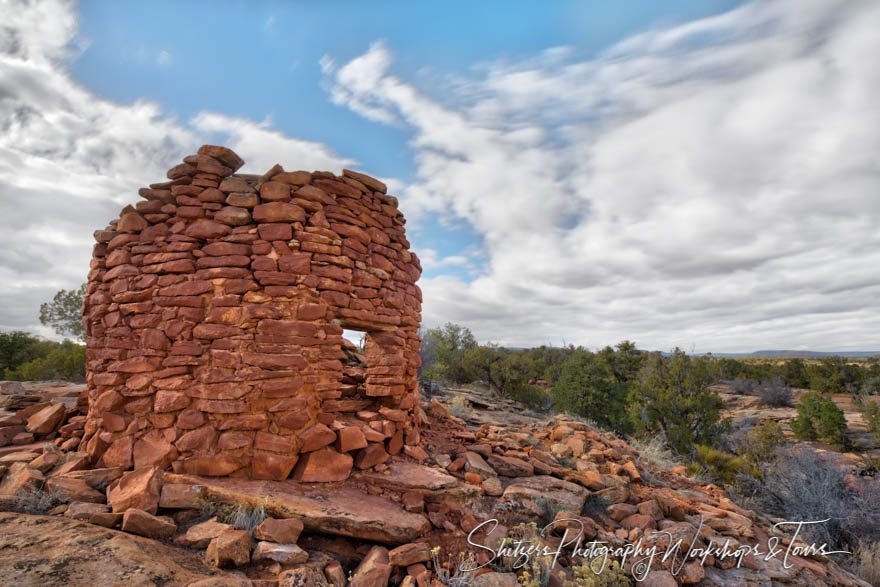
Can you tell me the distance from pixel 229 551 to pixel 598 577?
288 centimetres

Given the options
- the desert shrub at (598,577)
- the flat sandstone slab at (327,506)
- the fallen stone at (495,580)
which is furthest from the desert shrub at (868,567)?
the flat sandstone slab at (327,506)

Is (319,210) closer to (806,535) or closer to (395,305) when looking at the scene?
(395,305)

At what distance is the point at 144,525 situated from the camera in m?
3.06

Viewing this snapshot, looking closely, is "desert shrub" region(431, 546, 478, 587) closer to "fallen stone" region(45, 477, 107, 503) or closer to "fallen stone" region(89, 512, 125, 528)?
"fallen stone" region(89, 512, 125, 528)

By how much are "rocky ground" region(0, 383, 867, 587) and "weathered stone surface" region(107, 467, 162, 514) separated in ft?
0.04

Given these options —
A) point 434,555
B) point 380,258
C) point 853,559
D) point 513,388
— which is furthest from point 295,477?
point 513,388

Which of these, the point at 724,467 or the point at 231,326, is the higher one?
the point at 231,326

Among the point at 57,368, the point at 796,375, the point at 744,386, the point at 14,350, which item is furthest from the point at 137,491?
the point at 796,375

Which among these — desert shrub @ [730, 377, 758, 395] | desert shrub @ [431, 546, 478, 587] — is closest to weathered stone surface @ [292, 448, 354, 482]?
desert shrub @ [431, 546, 478, 587]

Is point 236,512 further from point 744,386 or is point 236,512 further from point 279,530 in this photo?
point 744,386

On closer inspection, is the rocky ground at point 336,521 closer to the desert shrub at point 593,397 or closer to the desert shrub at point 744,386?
the desert shrub at point 593,397

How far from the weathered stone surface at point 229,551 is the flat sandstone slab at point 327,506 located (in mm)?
525

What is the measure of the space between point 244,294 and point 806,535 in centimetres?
829

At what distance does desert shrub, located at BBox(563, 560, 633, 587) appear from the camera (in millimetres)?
3020
